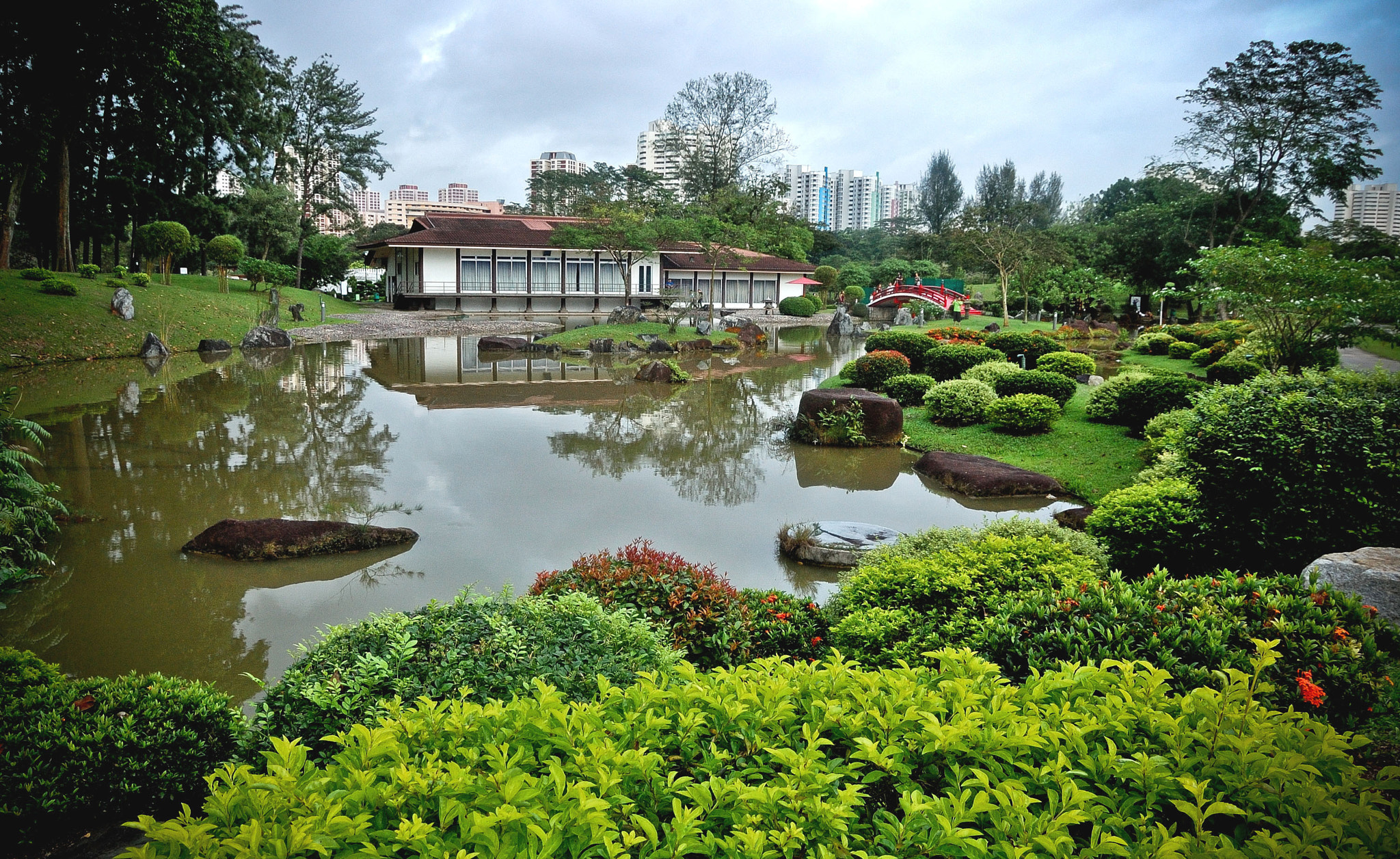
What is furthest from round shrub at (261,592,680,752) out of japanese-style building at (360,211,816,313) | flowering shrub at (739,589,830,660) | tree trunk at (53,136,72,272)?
japanese-style building at (360,211,816,313)

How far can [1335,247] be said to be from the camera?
38.9 feet

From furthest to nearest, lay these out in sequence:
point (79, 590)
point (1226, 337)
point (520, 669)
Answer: point (1226, 337), point (79, 590), point (520, 669)

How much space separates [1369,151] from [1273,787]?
37731 millimetres

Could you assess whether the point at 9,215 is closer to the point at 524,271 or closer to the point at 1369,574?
the point at 524,271

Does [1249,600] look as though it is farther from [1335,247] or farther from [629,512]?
[1335,247]

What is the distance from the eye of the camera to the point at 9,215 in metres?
24.3

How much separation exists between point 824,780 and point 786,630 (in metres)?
2.53

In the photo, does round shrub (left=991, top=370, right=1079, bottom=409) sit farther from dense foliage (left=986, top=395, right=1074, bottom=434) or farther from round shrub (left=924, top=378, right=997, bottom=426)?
dense foliage (left=986, top=395, right=1074, bottom=434)

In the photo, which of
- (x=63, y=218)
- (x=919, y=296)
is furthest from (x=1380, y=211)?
(x=63, y=218)

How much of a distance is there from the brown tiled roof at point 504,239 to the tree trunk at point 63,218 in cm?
1318

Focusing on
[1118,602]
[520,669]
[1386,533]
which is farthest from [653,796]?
[1386,533]

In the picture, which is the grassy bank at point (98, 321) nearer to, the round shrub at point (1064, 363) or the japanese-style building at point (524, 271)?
the japanese-style building at point (524, 271)

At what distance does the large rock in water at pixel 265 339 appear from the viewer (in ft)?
75.9

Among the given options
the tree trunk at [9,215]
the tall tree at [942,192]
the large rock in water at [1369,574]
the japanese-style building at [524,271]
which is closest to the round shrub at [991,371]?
the large rock in water at [1369,574]
